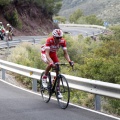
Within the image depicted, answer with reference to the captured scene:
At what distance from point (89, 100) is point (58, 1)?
58434 mm

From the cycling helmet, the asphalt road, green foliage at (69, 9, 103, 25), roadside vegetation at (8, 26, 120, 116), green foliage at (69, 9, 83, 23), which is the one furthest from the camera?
green foliage at (69, 9, 83, 23)

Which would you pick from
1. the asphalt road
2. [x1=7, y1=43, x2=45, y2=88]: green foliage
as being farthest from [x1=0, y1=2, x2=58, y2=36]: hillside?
the asphalt road

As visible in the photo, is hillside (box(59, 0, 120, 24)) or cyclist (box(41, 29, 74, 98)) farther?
hillside (box(59, 0, 120, 24))

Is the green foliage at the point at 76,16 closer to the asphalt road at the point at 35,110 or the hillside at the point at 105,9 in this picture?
the hillside at the point at 105,9

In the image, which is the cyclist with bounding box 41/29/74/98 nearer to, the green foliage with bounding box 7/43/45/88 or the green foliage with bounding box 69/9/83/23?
the green foliage with bounding box 7/43/45/88

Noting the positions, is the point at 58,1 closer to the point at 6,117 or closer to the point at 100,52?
the point at 100,52

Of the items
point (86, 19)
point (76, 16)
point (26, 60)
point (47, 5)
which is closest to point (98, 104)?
point (26, 60)

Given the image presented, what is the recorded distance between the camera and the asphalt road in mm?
8102

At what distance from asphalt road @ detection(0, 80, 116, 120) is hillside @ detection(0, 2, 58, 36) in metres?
37.7

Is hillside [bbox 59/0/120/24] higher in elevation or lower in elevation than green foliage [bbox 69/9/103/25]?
higher

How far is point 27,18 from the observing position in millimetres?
55344

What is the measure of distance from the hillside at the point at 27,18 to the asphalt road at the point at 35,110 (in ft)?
124

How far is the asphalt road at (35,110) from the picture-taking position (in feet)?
26.6

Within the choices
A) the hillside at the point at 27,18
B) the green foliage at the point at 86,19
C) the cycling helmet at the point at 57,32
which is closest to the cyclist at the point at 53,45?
the cycling helmet at the point at 57,32
